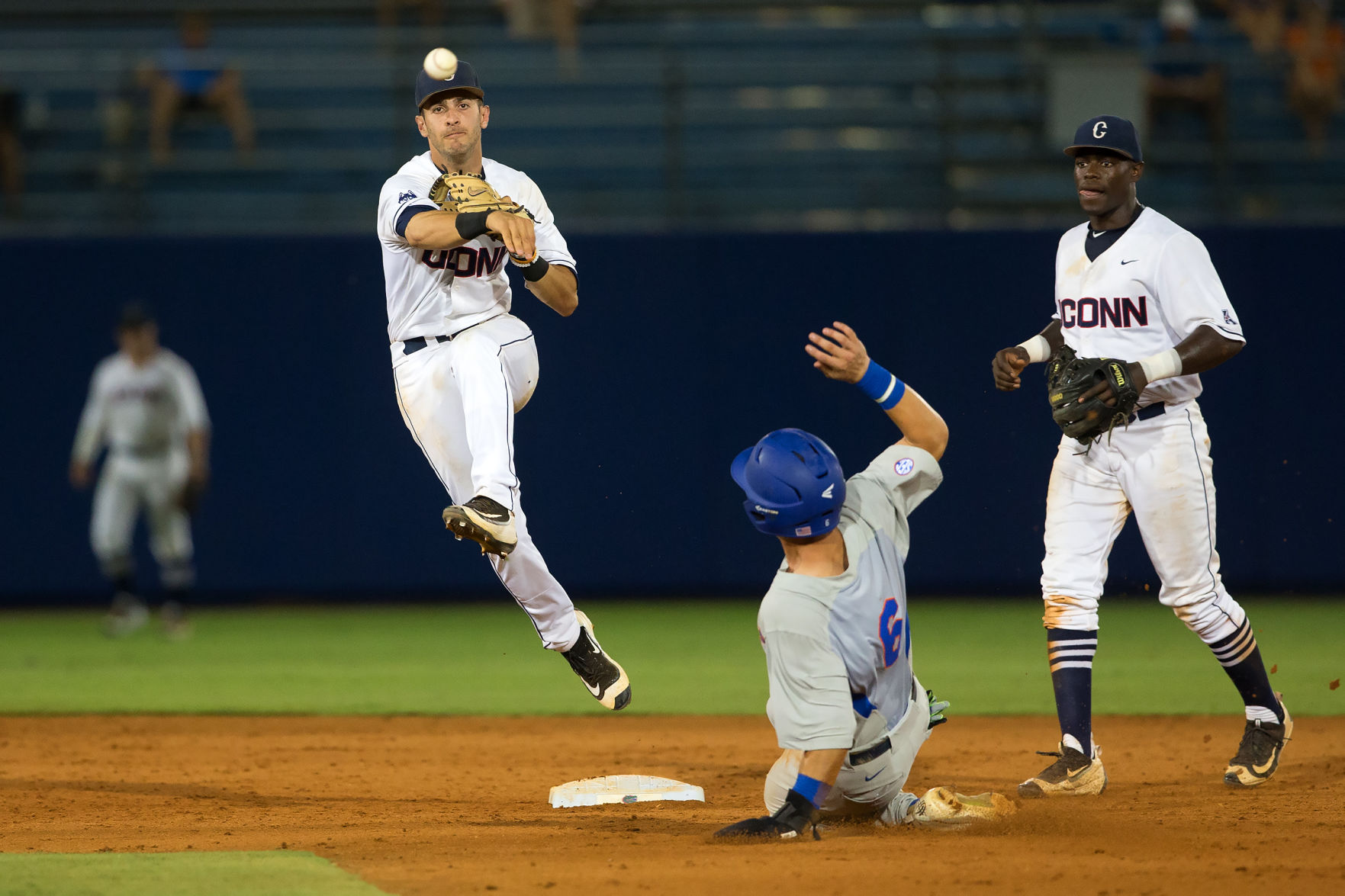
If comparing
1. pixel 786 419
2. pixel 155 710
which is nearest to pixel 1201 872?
pixel 155 710

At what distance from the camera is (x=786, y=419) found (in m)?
11.9

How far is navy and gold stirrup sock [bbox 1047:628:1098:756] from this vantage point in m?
5.57

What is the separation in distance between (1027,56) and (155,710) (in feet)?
31.4

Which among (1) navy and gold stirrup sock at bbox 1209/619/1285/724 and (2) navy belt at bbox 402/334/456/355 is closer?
(2) navy belt at bbox 402/334/456/355

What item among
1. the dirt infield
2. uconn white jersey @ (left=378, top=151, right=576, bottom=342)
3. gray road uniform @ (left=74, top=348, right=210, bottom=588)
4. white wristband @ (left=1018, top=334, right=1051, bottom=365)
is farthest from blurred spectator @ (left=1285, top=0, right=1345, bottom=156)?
gray road uniform @ (left=74, top=348, right=210, bottom=588)

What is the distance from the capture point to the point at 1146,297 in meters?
5.45

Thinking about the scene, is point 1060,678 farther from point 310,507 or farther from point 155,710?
point 310,507

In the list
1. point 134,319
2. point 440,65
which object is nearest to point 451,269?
point 440,65

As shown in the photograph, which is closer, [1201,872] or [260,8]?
[1201,872]

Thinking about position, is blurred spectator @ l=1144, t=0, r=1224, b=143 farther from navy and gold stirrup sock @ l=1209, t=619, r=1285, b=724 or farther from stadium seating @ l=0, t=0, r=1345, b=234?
navy and gold stirrup sock @ l=1209, t=619, r=1285, b=724

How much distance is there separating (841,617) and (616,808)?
1563 millimetres

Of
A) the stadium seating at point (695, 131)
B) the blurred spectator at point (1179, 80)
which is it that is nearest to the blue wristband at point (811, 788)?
the stadium seating at point (695, 131)

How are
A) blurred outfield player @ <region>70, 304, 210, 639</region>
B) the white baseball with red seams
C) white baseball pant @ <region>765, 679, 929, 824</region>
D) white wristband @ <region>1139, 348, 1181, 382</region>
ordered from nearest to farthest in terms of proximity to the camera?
white baseball pant @ <region>765, 679, 929, 824</region>
white wristband @ <region>1139, 348, 1181, 382</region>
the white baseball with red seams
blurred outfield player @ <region>70, 304, 210, 639</region>

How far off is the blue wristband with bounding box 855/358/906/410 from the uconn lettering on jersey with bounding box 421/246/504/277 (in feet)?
5.33
